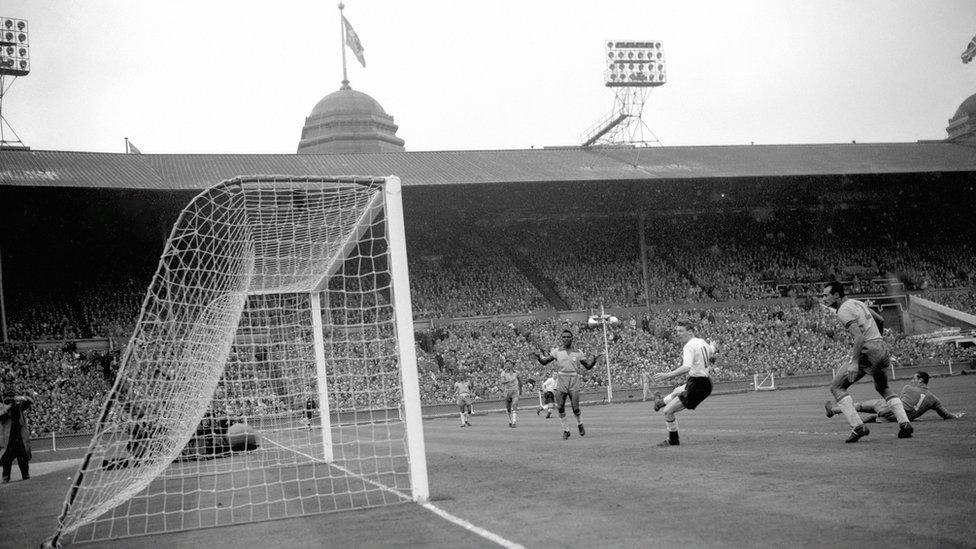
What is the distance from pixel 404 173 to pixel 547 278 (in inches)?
397

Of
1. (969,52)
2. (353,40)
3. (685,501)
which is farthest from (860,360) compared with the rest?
(353,40)

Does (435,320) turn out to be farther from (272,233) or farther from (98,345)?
(272,233)

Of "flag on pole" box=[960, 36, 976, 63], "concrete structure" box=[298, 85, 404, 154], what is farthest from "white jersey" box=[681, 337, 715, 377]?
"concrete structure" box=[298, 85, 404, 154]

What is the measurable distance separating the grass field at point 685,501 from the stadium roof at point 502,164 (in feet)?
89.3

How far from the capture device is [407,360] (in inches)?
354

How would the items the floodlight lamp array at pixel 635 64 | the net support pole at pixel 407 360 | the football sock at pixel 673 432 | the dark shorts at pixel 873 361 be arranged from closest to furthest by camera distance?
the net support pole at pixel 407 360 < the dark shorts at pixel 873 361 < the football sock at pixel 673 432 < the floodlight lamp array at pixel 635 64

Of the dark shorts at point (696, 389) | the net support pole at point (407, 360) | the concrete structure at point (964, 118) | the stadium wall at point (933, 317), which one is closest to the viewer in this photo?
the net support pole at point (407, 360)

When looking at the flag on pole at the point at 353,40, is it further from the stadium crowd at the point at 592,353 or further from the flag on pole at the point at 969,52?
the flag on pole at the point at 969,52

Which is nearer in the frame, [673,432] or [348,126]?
Result: [673,432]

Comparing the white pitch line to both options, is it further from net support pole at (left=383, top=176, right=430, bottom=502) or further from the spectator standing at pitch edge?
the spectator standing at pitch edge

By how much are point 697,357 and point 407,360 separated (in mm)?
4796

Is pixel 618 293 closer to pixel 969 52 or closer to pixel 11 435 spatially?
pixel 969 52

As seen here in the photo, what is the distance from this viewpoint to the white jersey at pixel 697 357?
39.1ft

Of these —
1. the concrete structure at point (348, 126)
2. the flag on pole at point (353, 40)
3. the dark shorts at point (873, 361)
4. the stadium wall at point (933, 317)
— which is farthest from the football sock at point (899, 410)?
the concrete structure at point (348, 126)
